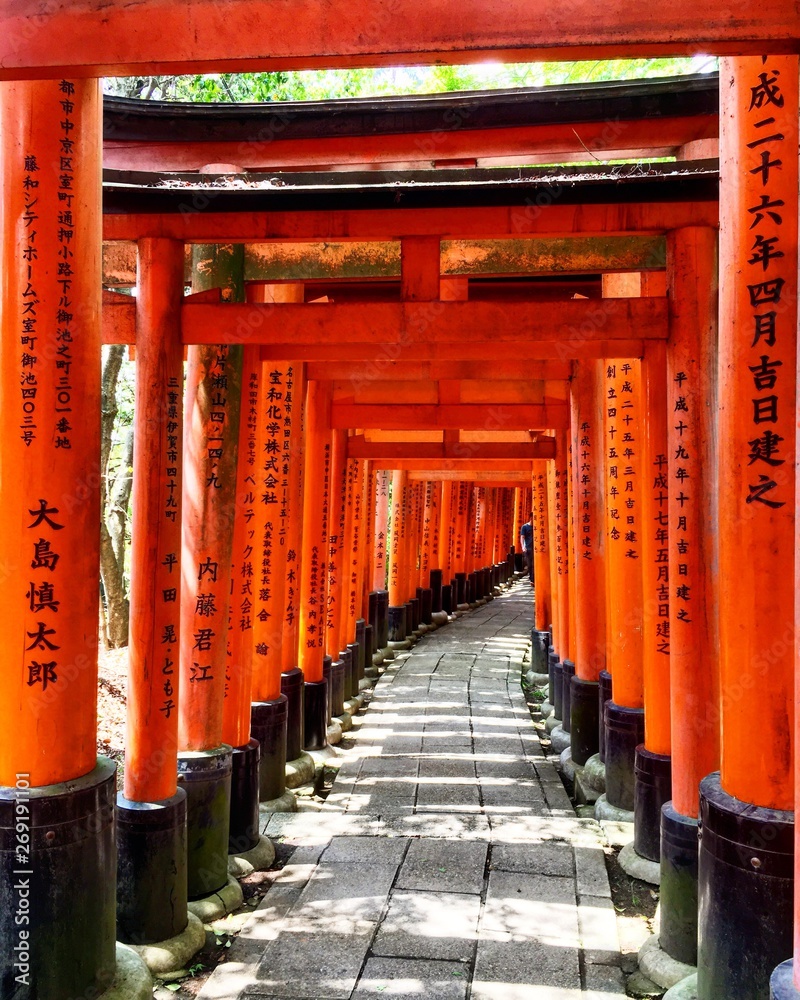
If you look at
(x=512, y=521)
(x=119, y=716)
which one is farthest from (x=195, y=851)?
(x=512, y=521)

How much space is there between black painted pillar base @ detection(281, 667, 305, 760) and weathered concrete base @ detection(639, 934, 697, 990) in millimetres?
4169

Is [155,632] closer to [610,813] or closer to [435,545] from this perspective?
[610,813]

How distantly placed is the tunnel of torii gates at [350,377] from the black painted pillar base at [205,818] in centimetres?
2

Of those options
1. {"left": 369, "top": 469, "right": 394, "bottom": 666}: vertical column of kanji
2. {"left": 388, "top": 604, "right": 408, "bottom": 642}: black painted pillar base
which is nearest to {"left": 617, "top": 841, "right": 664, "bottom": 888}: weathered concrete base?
{"left": 369, "top": 469, "right": 394, "bottom": 666}: vertical column of kanji

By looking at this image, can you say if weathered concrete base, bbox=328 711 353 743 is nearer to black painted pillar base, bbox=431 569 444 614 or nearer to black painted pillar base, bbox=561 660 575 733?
black painted pillar base, bbox=561 660 575 733

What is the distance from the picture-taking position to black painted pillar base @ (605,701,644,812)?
21.4 feet

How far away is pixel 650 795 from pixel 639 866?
0.54m

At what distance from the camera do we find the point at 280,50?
2496 millimetres

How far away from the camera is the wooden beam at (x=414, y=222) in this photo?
Answer: 4801 mm

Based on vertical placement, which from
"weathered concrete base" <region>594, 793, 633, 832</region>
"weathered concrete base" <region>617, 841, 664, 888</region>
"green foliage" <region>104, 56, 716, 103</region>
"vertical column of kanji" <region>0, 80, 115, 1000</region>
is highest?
"green foliage" <region>104, 56, 716, 103</region>

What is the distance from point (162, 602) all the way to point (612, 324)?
9.37 ft

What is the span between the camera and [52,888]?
3.39m

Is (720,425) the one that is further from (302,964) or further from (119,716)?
(119,716)

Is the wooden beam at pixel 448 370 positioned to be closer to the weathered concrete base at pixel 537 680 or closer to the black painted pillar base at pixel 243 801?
the black painted pillar base at pixel 243 801
